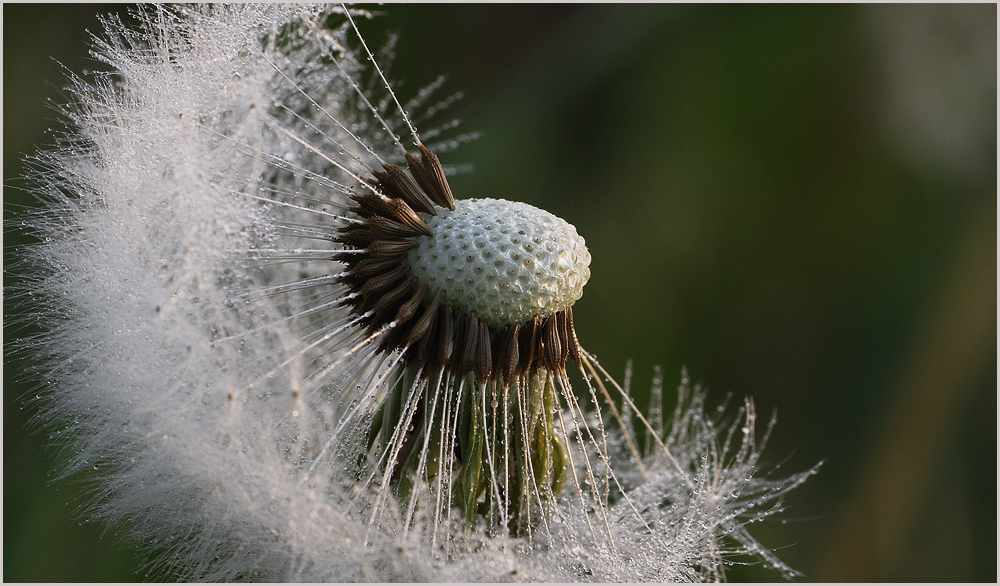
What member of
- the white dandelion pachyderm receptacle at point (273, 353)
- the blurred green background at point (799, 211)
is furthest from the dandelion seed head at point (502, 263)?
Answer: the blurred green background at point (799, 211)

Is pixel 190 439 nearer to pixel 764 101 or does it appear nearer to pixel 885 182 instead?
pixel 764 101

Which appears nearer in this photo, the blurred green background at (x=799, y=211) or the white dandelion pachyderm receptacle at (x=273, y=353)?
the white dandelion pachyderm receptacle at (x=273, y=353)

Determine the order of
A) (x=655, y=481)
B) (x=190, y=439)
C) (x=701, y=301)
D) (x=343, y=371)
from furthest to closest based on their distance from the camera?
(x=701, y=301) → (x=655, y=481) → (x=343, y=371) → (x=190, y=439)

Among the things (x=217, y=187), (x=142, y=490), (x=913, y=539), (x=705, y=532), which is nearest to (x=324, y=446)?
(x=142, y=490)

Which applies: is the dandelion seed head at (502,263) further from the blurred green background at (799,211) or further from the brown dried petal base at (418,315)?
the blurred green background at (799,211)

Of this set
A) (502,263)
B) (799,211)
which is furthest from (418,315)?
(799,211)
